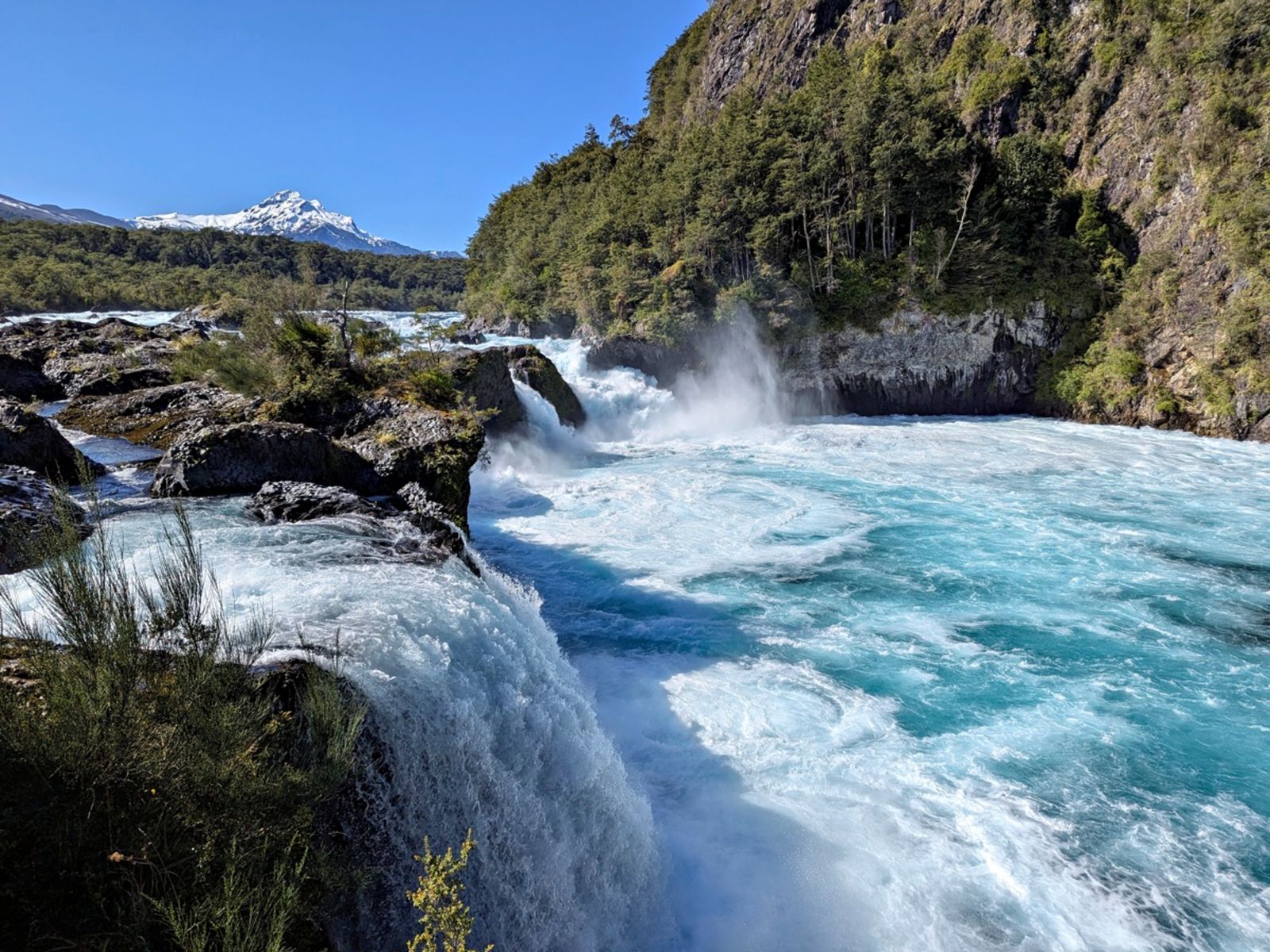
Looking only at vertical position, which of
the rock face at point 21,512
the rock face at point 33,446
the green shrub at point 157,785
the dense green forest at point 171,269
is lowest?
the green shrub at point 157,785

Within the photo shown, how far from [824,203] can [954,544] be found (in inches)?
783

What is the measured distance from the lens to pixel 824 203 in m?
26.2

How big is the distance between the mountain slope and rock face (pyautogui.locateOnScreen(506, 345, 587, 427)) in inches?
285

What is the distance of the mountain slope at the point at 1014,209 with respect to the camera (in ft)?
65.6

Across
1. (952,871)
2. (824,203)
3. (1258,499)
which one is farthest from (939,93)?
(952,871)

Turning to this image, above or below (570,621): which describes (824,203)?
above

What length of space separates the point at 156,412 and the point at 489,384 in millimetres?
7686

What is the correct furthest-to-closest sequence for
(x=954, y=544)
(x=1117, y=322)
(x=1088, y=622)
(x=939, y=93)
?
(x=939, y=93)
(x=1117, y=322)
(x=954, y=544)
(x=1088, y=622)

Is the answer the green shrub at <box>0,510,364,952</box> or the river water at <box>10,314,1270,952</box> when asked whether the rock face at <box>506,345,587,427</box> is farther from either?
the green shrub at <box>0,510,364,952</box>

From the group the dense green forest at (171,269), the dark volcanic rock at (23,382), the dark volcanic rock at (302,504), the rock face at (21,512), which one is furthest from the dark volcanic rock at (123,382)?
the dark volcanic rock at (302,504)

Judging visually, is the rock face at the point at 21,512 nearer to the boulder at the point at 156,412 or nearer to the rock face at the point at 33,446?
the rock face at the point at 33,446

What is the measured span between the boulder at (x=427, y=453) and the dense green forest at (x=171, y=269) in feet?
22.1

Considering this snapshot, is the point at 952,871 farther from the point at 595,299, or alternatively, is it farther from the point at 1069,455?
the point at 595,299

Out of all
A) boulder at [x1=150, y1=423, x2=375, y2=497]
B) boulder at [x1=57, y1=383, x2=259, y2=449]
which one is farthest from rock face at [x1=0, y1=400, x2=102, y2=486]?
boulder at [x1=57, y1=383, x2=259, y2=449]
